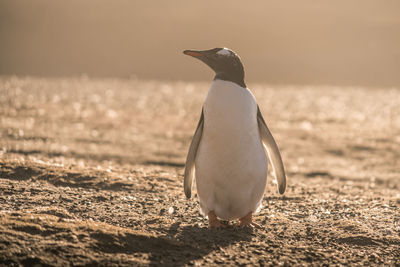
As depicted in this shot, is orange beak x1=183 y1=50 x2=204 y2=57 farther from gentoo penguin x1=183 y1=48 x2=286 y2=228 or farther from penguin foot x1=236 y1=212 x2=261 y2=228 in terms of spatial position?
penguin foot x1=236 y1=212 x2=261 y2=228

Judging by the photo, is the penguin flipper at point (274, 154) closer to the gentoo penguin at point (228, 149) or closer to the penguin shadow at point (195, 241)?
the gentoo penguin at point (228, 149)

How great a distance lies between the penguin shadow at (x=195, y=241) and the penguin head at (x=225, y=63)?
151 cm

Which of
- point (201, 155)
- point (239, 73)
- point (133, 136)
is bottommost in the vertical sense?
point (133, 136)

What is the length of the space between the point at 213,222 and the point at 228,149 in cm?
76

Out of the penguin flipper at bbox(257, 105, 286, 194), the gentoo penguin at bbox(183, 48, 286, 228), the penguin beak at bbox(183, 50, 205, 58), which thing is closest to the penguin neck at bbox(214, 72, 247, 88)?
the gentoo penguin at bbox(183, 48, 286, 228)

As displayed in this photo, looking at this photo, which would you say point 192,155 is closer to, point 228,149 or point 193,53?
point 228,149

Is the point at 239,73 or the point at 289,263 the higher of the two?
the point at 239,73

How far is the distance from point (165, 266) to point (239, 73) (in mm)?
2136

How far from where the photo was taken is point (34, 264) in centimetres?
321

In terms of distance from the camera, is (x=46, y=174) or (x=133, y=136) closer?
(x=46, y=174)

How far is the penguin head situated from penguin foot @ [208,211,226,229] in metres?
1.37

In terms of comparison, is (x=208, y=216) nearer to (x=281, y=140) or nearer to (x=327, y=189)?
(x=327, y=189)

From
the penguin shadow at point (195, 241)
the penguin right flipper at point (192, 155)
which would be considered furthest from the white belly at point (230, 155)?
the penguin shadow at point (195, 241)

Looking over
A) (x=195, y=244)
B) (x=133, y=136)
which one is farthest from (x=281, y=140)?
(x=195, y=244)
